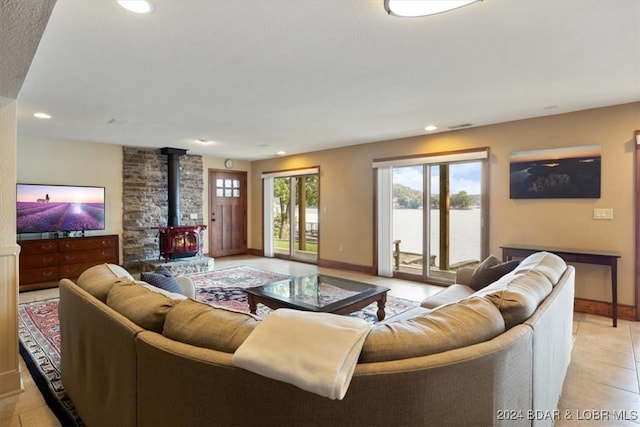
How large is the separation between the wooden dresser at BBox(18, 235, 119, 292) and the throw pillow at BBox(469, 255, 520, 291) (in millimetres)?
5445

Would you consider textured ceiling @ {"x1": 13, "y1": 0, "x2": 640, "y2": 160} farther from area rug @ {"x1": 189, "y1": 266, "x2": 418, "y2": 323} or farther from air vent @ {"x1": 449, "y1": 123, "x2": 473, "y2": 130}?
area rug @ {"x1": 189, "y1": 266, "x2": 418, "y2": 323}

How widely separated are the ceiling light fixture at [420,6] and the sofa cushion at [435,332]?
1.43m

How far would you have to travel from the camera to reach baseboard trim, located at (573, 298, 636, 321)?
355 centimetres

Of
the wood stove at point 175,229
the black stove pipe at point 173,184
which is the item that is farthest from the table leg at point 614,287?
the black stove pipe at point 173,184

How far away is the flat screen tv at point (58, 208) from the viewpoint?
479 centimetres

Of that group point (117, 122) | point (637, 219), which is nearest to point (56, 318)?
point (117, 122)

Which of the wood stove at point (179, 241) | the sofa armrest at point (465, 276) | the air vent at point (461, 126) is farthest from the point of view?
the wood stove at point (179, 241)

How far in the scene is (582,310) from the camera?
3.81 meters

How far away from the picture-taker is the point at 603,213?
3.68 m

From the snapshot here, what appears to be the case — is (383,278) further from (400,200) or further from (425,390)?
(425,390)

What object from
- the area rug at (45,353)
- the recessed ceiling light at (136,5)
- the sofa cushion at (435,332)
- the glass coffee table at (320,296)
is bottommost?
the area rug at (45,353)

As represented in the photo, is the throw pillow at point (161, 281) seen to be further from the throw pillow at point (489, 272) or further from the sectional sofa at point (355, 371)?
the throw pillow at point (489, 272)

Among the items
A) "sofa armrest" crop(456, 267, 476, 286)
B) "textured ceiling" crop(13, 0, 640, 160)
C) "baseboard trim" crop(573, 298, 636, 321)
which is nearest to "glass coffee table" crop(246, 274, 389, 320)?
"sofa armrest" crop(456, 267, 476, 286)

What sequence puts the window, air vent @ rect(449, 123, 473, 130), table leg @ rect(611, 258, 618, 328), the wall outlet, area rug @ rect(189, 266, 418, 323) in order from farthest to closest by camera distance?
the window → air vent @ rect(449, 123, 473, 130) → area rug @ rect(189, 266, 418, 323) → the wall outlet → table leg @ rect(611, 258, 618, 328)
